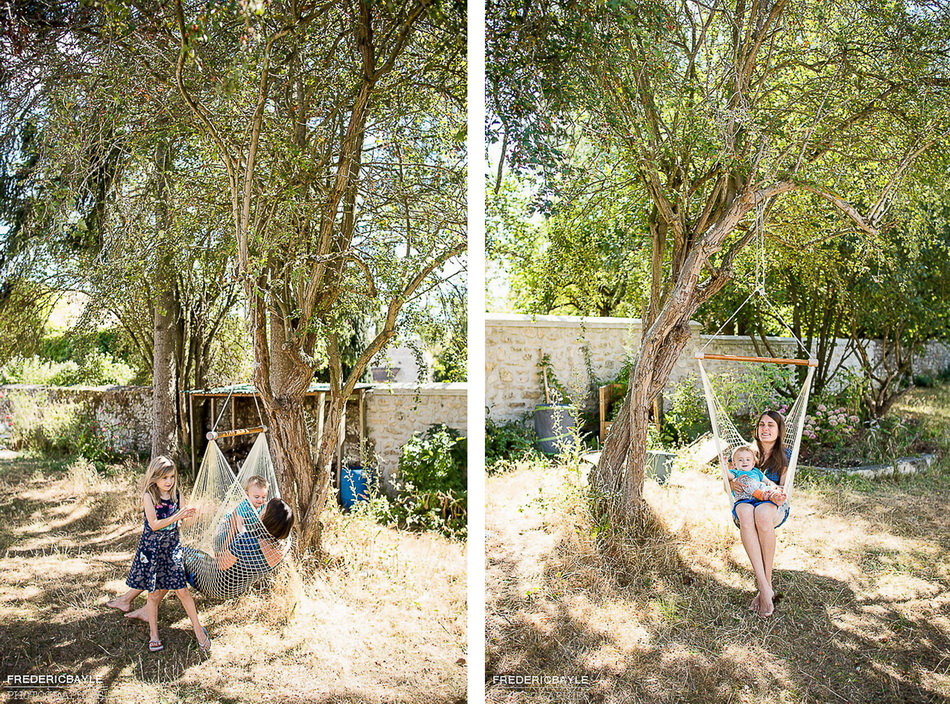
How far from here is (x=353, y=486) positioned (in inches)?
138

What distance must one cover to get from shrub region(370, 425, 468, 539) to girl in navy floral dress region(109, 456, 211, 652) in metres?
1.28

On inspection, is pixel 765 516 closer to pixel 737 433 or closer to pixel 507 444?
pixel 737 433

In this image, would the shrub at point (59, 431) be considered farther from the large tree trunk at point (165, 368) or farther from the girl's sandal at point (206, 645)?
the girl's sandal at point (206, 645)

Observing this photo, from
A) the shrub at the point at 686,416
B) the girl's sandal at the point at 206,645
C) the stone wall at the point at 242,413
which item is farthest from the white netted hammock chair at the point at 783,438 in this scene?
the girl's sandal at the point at 206,645

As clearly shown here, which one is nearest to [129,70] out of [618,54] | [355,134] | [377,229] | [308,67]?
[308,67]

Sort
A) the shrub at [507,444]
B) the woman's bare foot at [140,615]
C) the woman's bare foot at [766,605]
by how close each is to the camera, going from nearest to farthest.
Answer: the woman's bare foot at [140,615], the woman's bare foot at [766,605], the shrub at [507,444]

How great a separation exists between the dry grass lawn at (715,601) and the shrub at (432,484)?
526mm

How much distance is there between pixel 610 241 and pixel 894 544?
1.80 meters

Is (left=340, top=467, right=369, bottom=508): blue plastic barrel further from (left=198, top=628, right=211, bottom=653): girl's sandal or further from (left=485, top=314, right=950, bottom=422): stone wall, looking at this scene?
(left=198, top=628, right=211, bottom=653): girl's sandal

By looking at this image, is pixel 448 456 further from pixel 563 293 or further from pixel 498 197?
pixel 498 197

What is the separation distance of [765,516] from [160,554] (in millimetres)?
2253

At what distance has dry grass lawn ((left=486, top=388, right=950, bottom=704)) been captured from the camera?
2.32 meters

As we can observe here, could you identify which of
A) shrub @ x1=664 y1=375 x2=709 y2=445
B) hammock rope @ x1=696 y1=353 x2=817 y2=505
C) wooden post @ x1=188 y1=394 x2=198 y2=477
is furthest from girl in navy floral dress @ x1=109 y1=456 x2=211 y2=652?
shrub @ x1=664 y1=375 x2=709 y2=445

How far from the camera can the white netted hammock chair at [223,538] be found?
2.44 meters
